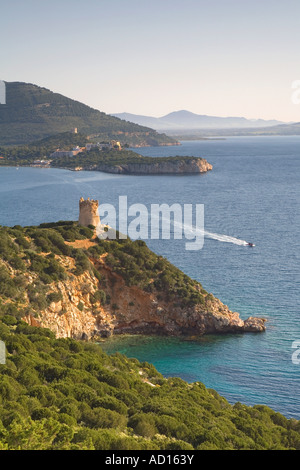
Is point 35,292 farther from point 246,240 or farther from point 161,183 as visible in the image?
point 161,183

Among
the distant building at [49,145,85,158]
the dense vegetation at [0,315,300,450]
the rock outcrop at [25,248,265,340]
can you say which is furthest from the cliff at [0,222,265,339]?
the distant building at [49,145,85,158]

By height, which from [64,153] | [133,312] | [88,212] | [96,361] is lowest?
[133,312]

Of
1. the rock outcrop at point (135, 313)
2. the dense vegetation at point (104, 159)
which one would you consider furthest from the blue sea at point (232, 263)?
the dense vegetation at point (104, 159)

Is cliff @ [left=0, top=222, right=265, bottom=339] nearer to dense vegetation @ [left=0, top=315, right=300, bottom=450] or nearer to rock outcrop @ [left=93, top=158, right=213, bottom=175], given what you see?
dense vegetation @ [left=0, top=315, right=300, bottom=450]

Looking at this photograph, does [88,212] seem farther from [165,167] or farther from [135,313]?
[165,167]

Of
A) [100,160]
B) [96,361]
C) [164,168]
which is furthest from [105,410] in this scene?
[100,160]

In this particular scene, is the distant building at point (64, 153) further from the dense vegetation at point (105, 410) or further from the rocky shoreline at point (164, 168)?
the dense vegetation at point (105, 410)
